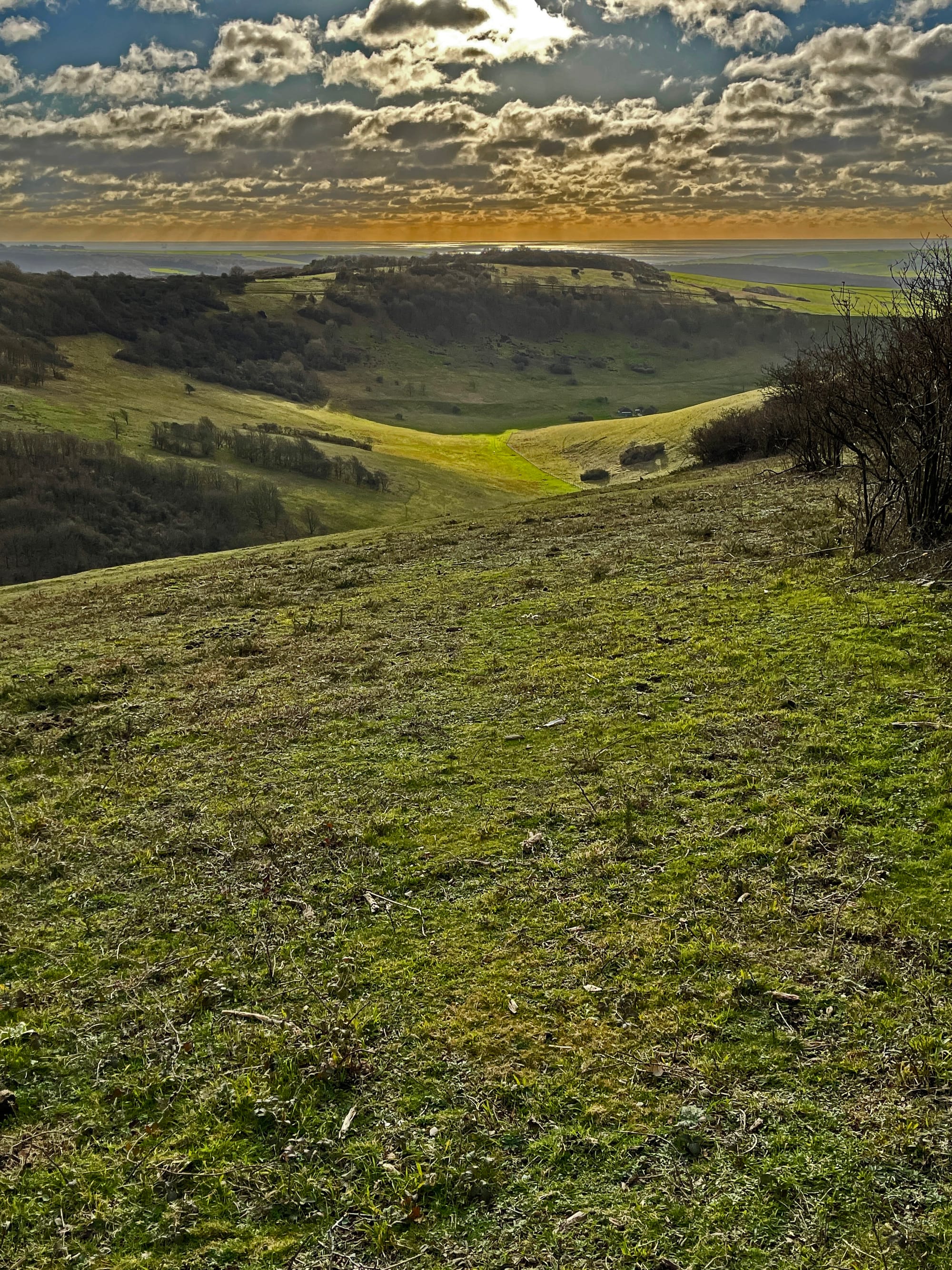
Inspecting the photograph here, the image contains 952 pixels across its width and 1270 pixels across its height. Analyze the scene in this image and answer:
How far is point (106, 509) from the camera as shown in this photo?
342 ft

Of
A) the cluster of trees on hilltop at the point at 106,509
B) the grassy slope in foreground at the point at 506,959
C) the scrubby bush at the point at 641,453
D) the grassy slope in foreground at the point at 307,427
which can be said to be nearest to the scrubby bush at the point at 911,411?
the grassy slope in foreground at the point at 506,959

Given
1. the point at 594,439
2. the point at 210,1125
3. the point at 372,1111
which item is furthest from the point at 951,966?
the point at 594,439

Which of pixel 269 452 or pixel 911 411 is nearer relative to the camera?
pixel 911 411

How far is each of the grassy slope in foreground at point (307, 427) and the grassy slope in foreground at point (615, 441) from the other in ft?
14.7

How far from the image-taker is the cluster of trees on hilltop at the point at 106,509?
92.3 meters

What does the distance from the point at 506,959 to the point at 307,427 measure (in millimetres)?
167494

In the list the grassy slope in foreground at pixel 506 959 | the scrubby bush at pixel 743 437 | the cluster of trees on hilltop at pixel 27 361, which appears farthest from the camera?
the cluster of trees on hilltop at pixel 27 361

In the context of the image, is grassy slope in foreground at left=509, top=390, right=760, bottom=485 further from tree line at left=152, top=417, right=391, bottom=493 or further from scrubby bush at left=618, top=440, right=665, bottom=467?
tree line at left=152, top=417, right=391, bottom=493

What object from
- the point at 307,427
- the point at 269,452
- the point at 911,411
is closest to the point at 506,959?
the point at 911,411

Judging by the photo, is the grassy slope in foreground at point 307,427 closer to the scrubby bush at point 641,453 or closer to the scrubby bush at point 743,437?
the scrubby bush at point 641,453

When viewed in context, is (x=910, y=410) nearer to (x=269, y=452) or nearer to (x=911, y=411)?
(x=911, y=411)

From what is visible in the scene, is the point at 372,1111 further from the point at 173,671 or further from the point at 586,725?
the point at 173,671

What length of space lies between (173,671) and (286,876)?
9281 mm

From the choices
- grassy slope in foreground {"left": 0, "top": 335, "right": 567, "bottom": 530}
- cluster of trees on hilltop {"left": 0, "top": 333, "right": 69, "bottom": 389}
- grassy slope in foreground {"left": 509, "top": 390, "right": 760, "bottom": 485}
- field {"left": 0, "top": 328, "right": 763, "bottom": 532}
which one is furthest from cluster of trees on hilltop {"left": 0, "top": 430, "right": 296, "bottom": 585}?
grassy slope in foreground {"left": 509, "top": 390, "right": 760, "bottom": 485}
